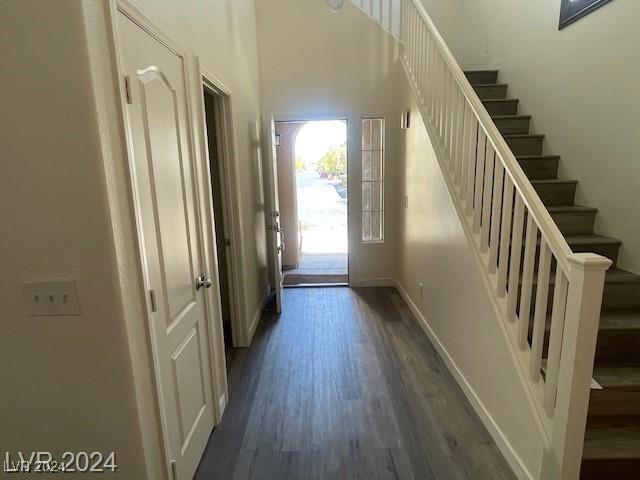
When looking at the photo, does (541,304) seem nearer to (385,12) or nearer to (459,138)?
(459,138)

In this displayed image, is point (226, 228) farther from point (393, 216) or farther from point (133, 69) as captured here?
point (393, 216)

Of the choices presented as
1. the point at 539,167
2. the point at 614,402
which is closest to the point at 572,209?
the point at 539,167

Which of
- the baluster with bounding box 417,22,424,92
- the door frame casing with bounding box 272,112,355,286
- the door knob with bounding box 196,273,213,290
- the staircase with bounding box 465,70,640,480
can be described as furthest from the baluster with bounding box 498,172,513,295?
the door frame casing with bounding box 272,112,355,286

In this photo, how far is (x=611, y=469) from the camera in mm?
1449

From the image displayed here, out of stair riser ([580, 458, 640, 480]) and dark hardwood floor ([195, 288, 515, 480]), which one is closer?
stair riser ([580, 458, 640, 480])

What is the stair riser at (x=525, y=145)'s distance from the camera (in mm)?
2818

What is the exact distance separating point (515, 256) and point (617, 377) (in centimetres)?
77

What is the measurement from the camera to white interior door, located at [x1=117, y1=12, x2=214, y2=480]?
4.00 ft

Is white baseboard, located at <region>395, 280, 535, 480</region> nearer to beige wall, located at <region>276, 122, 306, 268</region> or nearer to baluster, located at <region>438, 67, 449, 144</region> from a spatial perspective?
baluster, located at <region>438, 67, 449, 144</region>

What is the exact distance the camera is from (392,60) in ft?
12.5

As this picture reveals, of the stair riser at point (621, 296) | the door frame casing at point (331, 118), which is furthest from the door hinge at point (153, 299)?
the door frame casing at point (331, 118)

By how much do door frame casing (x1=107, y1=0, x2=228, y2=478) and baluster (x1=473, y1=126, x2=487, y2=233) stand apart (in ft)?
5.23

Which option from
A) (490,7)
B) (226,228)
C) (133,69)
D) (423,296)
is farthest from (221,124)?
(490,7)

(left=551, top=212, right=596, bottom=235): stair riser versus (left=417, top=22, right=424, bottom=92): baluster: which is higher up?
(left=417, top=22, right=424, bottom=92): baluster
